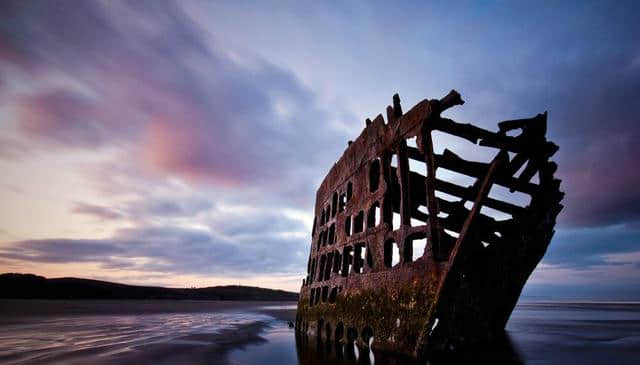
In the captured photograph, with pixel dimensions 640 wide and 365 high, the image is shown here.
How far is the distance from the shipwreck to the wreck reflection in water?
6.6 inches

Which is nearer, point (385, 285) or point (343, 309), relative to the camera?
point (385, 285)

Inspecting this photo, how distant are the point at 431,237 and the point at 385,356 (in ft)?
6.23

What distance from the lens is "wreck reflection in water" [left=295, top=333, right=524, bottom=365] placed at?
211 inches

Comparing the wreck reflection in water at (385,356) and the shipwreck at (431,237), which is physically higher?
the shipwreck at (431,237)

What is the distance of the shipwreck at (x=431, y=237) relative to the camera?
16.0ft

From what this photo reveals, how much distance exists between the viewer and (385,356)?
5.38 meters

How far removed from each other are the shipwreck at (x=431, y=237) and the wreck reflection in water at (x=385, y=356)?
0.55 ft

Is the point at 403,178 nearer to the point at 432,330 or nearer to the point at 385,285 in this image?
the point at 385,285

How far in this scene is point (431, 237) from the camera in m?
4.96

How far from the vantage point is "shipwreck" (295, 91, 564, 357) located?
16.0 feet

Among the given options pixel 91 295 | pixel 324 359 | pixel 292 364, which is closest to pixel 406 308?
Answer: pixel 324 359

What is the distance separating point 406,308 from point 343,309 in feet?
8.33

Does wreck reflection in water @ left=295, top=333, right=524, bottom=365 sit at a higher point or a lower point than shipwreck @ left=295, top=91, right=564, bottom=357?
lower

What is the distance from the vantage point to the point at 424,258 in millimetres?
5020
